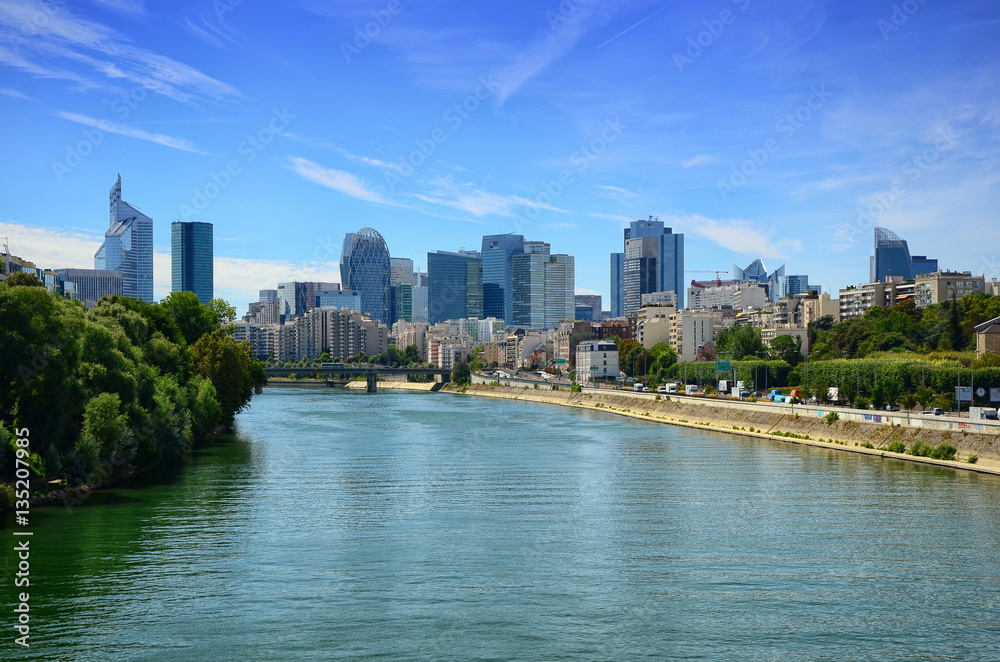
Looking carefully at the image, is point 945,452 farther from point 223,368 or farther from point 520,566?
point 223,368

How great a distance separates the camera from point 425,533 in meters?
29.2

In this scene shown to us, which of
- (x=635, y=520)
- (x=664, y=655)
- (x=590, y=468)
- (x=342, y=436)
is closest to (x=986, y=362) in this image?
(x=590, y=468)

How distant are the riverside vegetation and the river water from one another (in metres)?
1.78

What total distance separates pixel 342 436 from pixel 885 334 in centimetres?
7524

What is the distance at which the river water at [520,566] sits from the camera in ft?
62.3

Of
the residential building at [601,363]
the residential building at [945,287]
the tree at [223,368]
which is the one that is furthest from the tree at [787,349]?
the tree at [223,368]

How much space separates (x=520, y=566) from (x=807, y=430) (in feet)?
145

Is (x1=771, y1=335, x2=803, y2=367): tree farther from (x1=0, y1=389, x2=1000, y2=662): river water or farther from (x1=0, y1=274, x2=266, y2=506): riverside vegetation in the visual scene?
(x1=0, y1=274, x2=266, y2=506): riverside vegetation

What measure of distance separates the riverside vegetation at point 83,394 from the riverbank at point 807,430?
3960 cm

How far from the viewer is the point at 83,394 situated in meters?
35.7

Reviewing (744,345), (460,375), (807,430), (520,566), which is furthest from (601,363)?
(520,566)

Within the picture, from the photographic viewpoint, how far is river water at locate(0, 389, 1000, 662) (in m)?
19.0

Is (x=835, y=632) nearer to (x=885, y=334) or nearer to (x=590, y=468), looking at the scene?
(x=590, y=468)

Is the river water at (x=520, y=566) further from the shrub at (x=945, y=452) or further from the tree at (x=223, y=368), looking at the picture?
the tree at (x=223, y=368)
